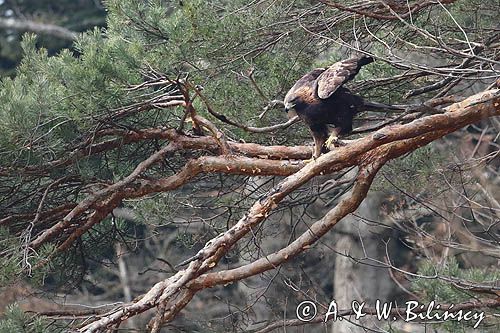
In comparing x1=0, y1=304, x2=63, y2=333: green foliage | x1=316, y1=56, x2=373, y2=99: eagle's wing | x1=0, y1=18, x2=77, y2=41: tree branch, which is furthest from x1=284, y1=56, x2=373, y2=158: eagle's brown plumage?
x1=0, y1=18, x2=77, y2=41: tree branch

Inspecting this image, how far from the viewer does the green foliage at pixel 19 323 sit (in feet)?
14.1

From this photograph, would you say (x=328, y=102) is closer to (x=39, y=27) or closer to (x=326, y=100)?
(x=326, y=100)

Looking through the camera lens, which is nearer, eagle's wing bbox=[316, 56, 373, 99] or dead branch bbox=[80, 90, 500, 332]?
dead branch bbox=[80, 90, 500, 332]

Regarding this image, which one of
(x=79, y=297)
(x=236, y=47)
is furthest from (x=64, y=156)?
(x=79, y=297)

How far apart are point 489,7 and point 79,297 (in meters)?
7.64

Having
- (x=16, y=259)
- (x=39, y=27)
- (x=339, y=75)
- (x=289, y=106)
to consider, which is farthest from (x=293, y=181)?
(x=39, y=27)

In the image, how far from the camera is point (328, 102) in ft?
14.9

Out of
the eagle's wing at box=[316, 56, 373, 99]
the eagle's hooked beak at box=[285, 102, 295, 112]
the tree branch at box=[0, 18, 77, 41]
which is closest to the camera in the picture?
the eagle's wing at box=[316, 56, 373, 99]

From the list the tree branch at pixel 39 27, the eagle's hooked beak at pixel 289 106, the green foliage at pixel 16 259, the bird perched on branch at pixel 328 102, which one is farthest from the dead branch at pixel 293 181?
the tree branch at pixel 39 27

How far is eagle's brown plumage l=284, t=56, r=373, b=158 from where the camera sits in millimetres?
4426

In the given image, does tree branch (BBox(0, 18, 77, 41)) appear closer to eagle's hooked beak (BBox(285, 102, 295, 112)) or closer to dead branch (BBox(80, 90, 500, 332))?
eagle's hooked beak (BBox(285, 102, 295, 112))

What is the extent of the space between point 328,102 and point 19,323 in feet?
6.32

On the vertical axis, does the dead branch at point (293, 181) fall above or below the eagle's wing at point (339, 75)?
below

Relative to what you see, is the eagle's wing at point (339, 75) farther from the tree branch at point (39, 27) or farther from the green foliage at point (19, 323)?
the tree branch at point (39, 27)
